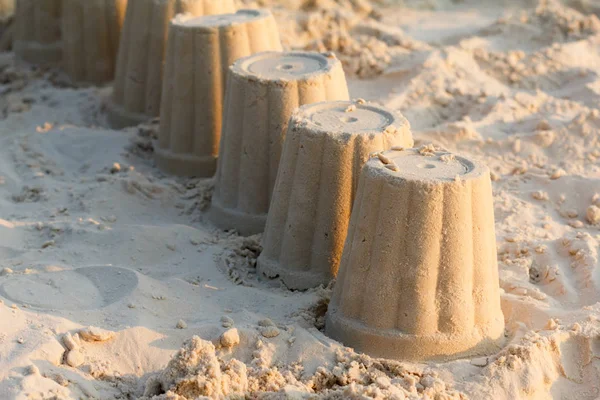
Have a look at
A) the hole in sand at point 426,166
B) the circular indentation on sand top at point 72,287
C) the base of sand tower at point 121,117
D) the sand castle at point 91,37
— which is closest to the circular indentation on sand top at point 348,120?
the hole in sand at point 426,166

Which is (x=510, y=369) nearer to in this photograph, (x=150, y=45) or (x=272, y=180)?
(x=272, y=180)

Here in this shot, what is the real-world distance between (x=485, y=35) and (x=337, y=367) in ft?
12.8

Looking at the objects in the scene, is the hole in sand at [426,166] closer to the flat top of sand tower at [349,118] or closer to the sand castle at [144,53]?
the flat top of sand tower at [349,118]

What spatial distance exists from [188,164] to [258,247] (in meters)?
0.82

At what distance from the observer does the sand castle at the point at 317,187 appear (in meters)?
3.30

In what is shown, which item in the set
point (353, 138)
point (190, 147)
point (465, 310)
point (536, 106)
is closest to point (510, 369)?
point (465, 310)

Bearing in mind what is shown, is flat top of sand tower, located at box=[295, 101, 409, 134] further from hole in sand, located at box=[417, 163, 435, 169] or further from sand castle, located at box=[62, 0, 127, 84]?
sand castle, located at box=[62, 0, 127, 84]

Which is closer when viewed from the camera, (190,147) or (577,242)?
(577,242)

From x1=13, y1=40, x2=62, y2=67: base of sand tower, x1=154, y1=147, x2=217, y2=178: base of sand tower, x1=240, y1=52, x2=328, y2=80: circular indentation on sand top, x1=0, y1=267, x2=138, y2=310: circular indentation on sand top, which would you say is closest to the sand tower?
x1=0, y1=267, x2=138, y2=310: circular indentation on sand top

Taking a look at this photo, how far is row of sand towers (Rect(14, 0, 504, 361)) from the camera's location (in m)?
2.90

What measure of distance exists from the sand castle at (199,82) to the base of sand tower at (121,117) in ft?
1.75

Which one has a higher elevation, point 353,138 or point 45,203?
point 353,138

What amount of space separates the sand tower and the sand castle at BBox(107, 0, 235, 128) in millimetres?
2086

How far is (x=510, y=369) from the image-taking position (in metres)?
2.86
